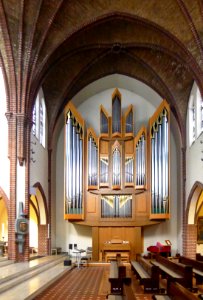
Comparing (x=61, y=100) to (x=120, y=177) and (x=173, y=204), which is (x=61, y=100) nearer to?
(x=120, y=177)

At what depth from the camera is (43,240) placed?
24.8m

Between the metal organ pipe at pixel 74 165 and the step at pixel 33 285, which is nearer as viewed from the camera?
the step at pixel 33 285

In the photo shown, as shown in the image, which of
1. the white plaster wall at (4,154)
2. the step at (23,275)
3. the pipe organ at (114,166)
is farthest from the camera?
the pipe organ at (114,166)

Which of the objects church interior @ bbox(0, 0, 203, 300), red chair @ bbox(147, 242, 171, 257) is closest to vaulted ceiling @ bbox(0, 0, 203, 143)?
church interior @ bbox(0, 0, 203, 300)

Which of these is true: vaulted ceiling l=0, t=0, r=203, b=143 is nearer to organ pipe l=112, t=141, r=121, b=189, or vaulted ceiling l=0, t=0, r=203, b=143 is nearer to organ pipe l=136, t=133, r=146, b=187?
organ pipe l=136, t=133, r=146, b=187

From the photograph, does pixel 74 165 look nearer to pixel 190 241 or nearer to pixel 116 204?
pixel 116 204

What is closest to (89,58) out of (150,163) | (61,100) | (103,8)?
(61,100)

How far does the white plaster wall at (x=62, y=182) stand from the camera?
25.9m

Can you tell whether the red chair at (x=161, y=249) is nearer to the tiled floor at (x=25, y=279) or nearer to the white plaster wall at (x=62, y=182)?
the white plaster wall at (x=62, y=182)

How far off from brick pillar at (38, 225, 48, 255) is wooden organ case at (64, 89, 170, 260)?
1606 millimetres

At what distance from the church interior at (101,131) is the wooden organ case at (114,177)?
0.05 metres

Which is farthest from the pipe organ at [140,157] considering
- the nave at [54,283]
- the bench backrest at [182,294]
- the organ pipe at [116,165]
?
the bench backrest at [182,294]

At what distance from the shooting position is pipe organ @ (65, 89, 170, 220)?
24.2 metres

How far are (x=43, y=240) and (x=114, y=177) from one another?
15.9ft
